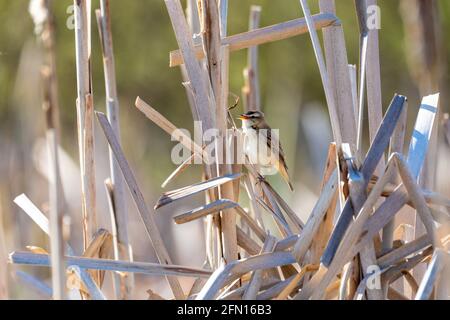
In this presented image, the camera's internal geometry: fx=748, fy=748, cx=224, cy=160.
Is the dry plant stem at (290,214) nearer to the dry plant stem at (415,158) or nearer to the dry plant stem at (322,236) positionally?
the dry plant stem at (322,236)

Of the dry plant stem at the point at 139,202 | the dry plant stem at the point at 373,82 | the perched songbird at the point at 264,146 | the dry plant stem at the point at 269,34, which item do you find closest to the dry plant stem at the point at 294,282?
the dry plant stem at the point at 139,202

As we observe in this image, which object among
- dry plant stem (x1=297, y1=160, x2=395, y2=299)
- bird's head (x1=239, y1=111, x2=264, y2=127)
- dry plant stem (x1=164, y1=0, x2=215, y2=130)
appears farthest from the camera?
bird's head (x1=239, y1=111, x2=264, y2=127)

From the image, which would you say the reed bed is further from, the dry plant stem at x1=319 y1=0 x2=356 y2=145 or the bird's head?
the bird's head

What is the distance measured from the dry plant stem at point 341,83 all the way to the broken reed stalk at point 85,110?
0.76m

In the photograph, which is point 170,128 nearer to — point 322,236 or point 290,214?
point 290,214

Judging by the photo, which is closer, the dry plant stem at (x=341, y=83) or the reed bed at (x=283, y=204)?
the reed bed at (x=283, y=204)

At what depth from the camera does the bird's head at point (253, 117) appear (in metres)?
3.58

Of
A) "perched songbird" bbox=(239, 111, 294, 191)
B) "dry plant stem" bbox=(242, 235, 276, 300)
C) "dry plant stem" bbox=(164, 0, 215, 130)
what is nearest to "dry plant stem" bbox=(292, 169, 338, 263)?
"dry plant stem" bbox=(242, 235, 276, 300)

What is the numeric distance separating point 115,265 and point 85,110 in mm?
599

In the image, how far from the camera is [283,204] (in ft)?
8.18

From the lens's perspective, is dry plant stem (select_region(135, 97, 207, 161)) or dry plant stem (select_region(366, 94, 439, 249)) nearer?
dry plant stem (select_region(366, 94, 439, 249))

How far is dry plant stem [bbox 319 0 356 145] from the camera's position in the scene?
2.25 m

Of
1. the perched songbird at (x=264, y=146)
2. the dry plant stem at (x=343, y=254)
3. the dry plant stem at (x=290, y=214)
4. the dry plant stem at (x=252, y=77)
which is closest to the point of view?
the dry plant stem at (x=343, y=254)

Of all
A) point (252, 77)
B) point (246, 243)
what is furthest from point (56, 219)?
point (252, 77)
